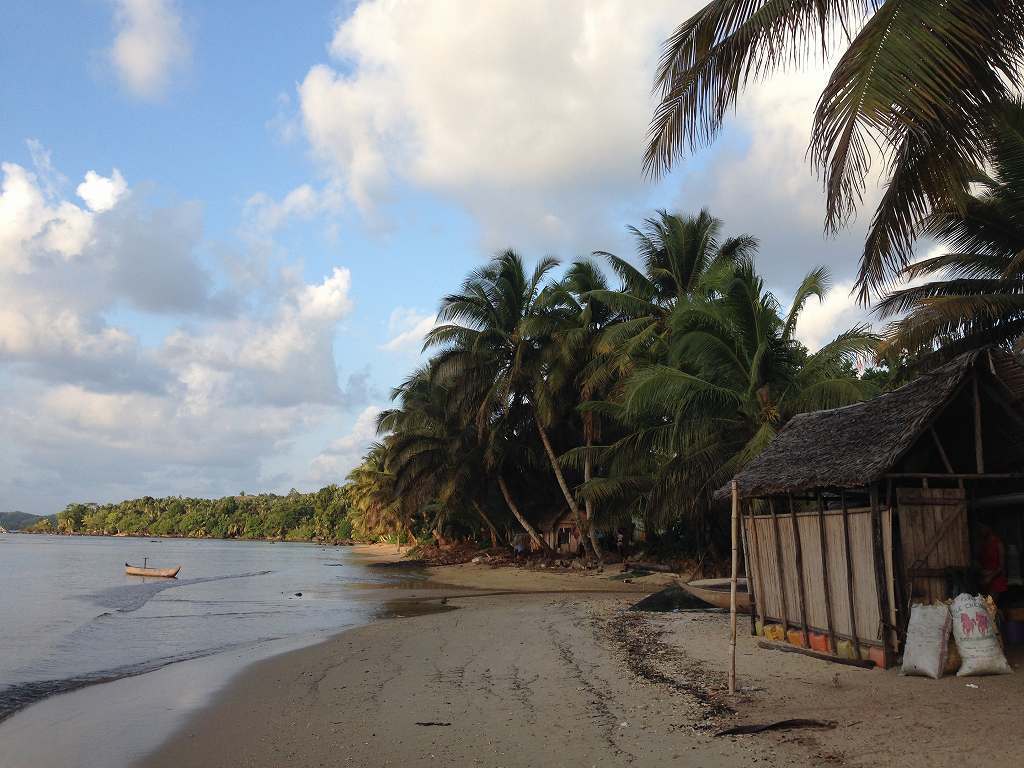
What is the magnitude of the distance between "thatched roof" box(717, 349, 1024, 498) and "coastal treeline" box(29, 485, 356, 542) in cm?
9454

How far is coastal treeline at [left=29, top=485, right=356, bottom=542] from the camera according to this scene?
115125 mm

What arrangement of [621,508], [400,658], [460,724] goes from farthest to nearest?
[621,508], [400,658], [460,724]

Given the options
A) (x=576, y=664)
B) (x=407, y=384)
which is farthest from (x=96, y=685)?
(x=407, y=384)

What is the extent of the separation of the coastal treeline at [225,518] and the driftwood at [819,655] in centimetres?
9452

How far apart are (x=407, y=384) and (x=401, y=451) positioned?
17.9 ft

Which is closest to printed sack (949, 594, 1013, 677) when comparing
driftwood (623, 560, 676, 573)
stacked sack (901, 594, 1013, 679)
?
stacked sack (901, 594, 1013, 679)

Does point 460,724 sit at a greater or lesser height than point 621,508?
lesser

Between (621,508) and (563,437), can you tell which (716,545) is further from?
(563,437)

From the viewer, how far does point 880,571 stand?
8430 millimetres

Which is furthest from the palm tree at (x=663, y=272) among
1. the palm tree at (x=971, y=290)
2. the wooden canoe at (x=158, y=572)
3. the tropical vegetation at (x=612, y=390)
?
the wooden canoe at (x=158, y=572)

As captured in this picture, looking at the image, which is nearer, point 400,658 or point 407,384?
point 400,658

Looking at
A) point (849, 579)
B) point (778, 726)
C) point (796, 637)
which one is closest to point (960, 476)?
point (849, 579)

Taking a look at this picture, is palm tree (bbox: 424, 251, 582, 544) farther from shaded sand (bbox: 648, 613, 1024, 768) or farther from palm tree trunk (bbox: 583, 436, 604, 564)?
shaded sand (bbox: 648, 613, 1024, 768)

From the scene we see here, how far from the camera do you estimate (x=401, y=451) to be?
3909 centimetres
